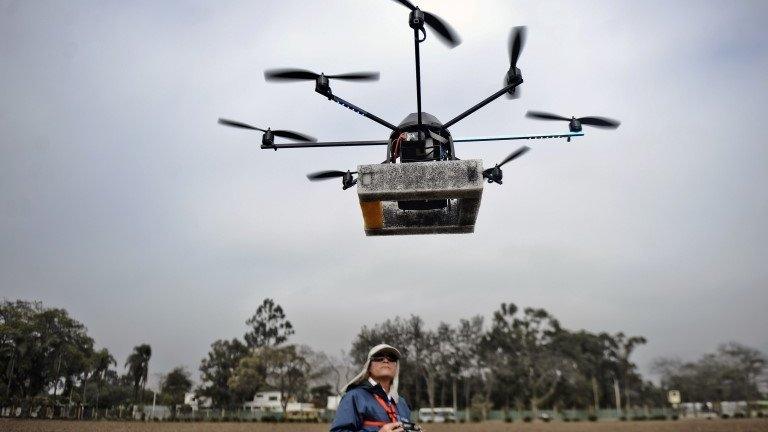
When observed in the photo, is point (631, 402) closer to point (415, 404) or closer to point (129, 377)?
point (415, 404)

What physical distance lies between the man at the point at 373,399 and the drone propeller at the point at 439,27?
9.43 ft

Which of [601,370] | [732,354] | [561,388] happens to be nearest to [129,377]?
[561,388]

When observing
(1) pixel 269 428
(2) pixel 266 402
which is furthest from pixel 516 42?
(2) pixel 266 402

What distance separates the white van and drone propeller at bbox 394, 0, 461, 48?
55727 millimetres

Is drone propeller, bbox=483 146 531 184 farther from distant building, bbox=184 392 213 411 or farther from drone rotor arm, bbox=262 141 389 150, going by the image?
distant building, bbox=184 392 213 411

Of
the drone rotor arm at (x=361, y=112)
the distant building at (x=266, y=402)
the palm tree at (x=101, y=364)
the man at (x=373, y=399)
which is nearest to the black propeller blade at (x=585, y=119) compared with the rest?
the drone rotor arm at (x=361, y=112)

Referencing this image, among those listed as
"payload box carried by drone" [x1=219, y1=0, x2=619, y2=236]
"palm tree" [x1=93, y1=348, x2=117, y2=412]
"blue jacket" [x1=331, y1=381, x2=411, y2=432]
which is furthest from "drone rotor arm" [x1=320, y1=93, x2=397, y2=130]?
"palm tree" [x1=93, y1=348, x2=117, y2=412]

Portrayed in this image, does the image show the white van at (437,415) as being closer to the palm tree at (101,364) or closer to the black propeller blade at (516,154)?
the palm tree at (101,364)

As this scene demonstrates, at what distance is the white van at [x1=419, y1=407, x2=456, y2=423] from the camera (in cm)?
5631

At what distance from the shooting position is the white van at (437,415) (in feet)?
185

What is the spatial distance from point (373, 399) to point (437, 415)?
63.1 meters

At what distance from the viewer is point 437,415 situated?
61.7m

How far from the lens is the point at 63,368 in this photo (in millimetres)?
44906

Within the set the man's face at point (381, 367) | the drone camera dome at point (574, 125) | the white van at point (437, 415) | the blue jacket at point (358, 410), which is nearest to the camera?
the blue jacket at point (358, 410)
